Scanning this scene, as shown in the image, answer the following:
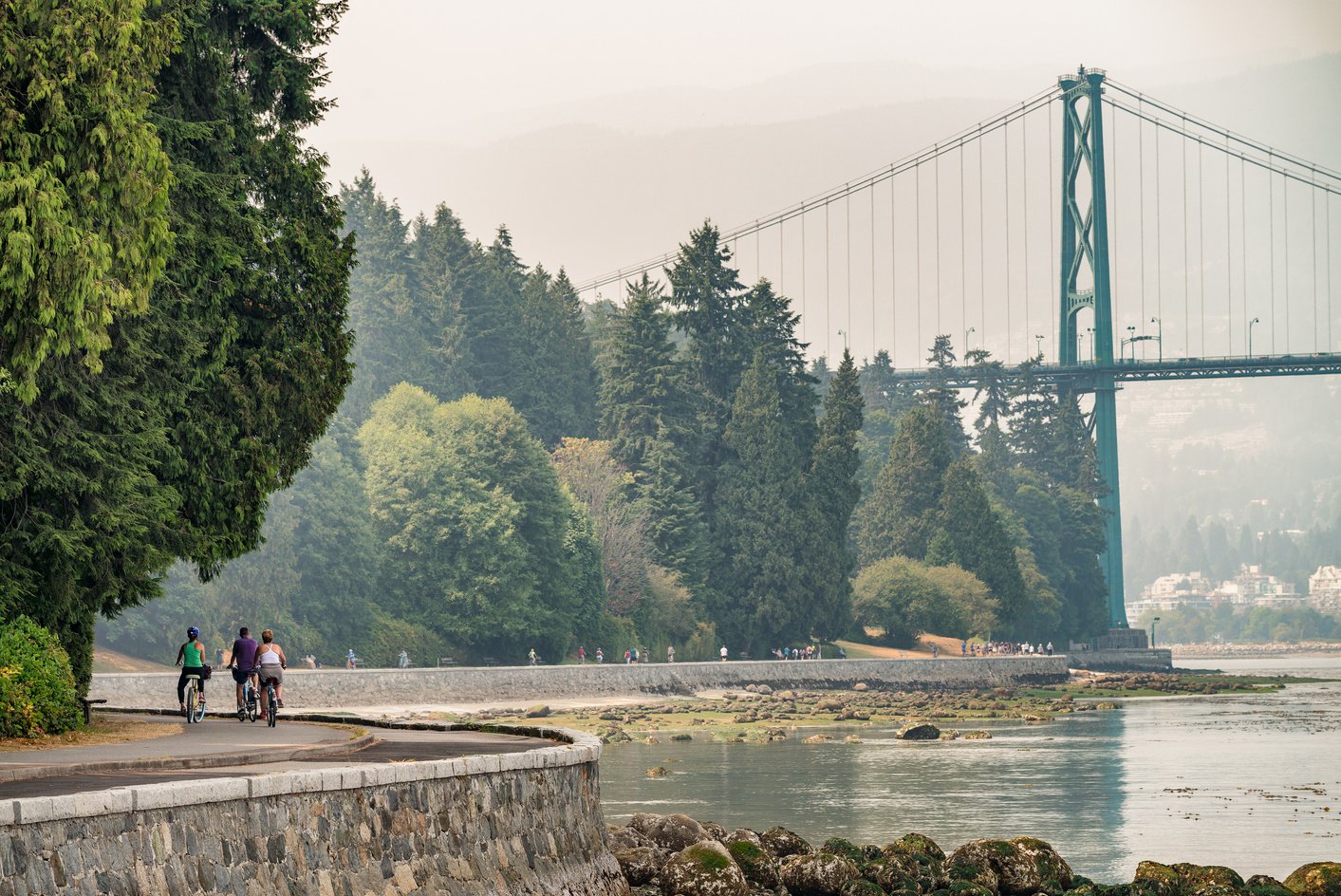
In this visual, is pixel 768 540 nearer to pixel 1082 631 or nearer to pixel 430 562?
pixel 430 562

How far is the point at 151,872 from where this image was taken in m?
13.5

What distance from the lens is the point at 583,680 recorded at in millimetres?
70000

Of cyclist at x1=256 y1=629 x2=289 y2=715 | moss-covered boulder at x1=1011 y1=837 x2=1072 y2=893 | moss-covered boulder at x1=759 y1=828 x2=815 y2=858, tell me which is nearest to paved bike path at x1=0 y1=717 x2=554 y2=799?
cyclist at x1=256 y1=629 x2=289 y2=715

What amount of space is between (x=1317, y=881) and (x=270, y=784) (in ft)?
52.8

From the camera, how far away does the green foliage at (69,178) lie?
18.4 meters

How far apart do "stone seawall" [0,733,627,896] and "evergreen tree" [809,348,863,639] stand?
2820 inches

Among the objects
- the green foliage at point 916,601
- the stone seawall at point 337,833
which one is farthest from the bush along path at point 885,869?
the green foliage at point 916,601

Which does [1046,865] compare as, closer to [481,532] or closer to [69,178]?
[69,178]

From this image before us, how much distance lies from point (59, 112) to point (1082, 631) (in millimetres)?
121022

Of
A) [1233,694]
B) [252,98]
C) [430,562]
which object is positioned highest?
[252,98]

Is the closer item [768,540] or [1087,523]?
[768,540]

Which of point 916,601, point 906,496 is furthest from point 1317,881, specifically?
point 906,496

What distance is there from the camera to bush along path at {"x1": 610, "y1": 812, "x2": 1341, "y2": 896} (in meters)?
21.9

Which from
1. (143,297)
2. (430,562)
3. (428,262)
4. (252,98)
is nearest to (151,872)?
(143,297)
